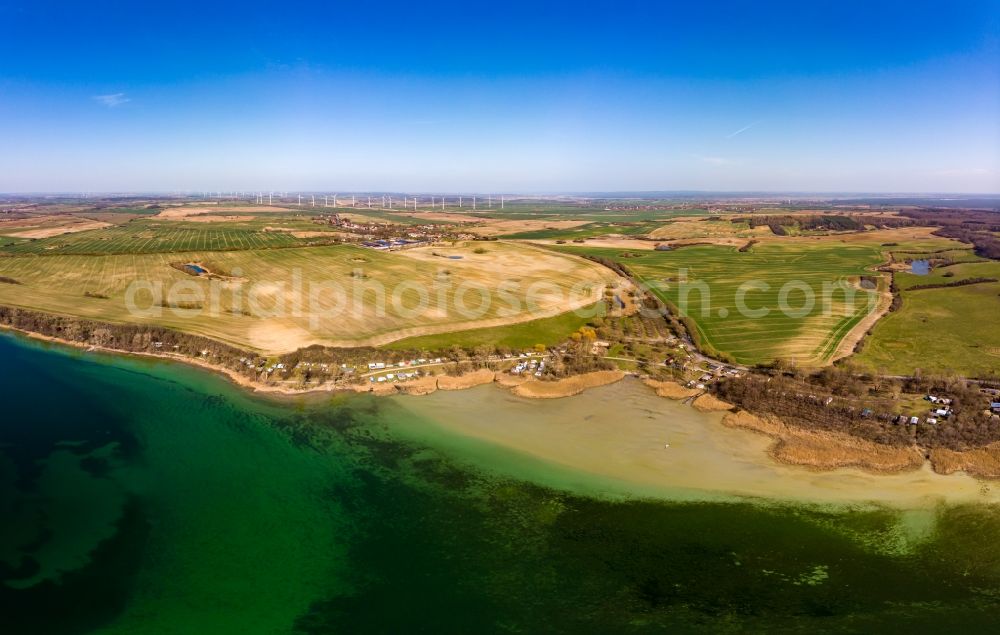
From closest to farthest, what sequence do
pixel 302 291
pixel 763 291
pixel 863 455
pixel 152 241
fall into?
pixel 863 455 < pixel 302 291 < pixel 763 291 < pixel 152 241

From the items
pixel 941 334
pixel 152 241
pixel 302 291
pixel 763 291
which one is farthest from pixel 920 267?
pixel 152 241

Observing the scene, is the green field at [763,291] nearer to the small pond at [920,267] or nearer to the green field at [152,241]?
the small pond at [920,267]

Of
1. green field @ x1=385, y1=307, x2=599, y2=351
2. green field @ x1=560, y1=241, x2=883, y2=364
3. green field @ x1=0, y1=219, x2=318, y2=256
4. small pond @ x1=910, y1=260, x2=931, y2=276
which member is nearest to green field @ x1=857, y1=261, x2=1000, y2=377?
green field @ x1=560, y1=241, x2=883, y2=364

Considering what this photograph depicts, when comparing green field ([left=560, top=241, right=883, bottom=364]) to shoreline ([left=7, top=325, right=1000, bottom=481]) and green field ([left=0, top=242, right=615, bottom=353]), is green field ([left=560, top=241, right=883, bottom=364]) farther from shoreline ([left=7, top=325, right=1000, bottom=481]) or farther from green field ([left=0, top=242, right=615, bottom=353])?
green field ([left=0, top=242, right=615, bottom=353])

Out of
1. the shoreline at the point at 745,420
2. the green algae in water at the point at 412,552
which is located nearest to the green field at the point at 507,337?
the shoreline at the point at 745,420

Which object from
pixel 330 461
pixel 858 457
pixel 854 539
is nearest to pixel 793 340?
pixel 858 457

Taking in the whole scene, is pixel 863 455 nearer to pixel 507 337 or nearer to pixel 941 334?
pixel 507 337

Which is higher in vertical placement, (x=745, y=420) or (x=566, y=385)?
(x=566, y=385)
